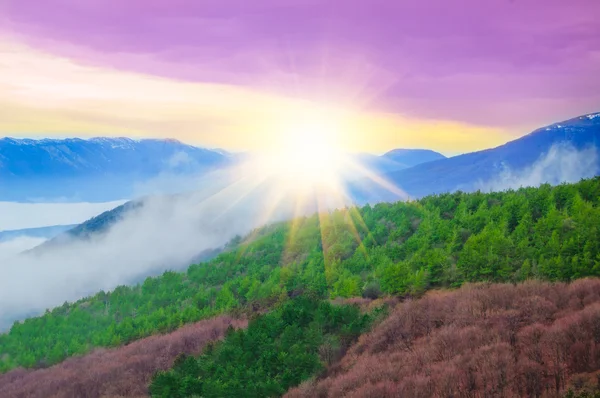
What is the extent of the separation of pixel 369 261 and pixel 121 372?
78.2 ft

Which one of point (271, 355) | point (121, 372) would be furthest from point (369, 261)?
point (271, 355)

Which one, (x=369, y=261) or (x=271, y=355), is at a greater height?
(x=369, y=261)

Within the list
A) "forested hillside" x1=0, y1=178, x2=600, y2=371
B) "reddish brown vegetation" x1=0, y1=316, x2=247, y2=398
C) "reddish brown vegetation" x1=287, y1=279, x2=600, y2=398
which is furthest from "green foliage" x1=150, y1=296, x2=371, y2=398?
"forested hillside" x1=0, y1=178, x2=600, y2=371

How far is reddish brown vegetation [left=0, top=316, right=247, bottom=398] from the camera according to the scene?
3284cm

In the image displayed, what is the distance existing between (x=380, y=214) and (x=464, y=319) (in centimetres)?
3956

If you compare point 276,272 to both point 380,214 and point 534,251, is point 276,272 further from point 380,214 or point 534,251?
point 534,251

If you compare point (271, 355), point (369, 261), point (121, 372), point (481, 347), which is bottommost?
point (121, 372)

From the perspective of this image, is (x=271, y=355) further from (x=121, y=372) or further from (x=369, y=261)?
(x=369, y=261)

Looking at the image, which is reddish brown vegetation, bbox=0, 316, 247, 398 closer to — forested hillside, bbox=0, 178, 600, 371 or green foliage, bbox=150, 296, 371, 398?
green foliage, bbox=150, 296, 371, 398

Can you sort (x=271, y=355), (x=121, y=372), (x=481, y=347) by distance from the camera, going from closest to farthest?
(x=481, y=347) < (x=271, y=355) < (x=121, y=372)

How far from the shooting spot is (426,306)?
26172 mm

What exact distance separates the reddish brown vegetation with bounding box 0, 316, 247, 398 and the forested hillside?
25.8 ft

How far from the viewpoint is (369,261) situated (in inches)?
1865

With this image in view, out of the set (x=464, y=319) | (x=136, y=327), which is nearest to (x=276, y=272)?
(x=136, y=327)
